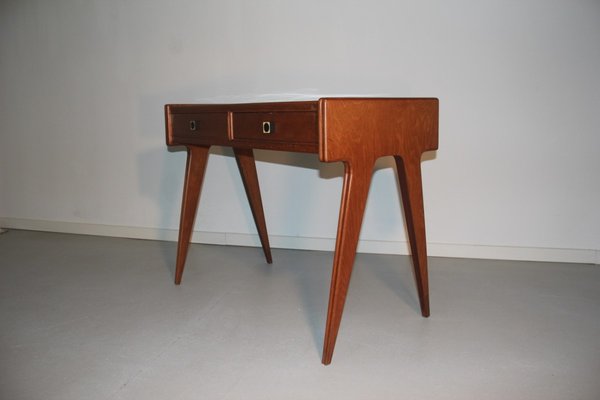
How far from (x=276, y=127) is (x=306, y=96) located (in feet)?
2.87

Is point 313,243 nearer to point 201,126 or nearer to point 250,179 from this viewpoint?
point 250,179

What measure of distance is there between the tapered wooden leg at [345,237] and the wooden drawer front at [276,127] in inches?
5.3

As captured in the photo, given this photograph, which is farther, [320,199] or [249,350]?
[320,199]

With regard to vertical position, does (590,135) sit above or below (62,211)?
above

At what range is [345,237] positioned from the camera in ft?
4.11

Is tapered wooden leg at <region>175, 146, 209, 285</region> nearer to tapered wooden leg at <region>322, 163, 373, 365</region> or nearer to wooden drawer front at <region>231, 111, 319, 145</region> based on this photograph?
wooden drawer front at <region>231, 111, 319, 145</region>

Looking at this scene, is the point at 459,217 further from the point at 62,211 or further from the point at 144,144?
the point at 62,211

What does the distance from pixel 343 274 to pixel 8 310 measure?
1146mm

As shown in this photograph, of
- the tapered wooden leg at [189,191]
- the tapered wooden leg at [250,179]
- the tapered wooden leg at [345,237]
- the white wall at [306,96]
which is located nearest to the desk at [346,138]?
the tapered wooden leg at [345,237]

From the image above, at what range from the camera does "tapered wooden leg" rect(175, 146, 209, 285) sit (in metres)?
1.84

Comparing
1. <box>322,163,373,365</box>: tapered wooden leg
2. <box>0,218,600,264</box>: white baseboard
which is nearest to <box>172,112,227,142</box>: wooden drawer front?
<box>322,163,373,365</box>: tapered wooden leg

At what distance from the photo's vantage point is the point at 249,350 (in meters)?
1.36

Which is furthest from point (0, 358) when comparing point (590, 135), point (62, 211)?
point (590, 135)

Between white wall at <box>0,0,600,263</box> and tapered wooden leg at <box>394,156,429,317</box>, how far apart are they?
26.4 inches
